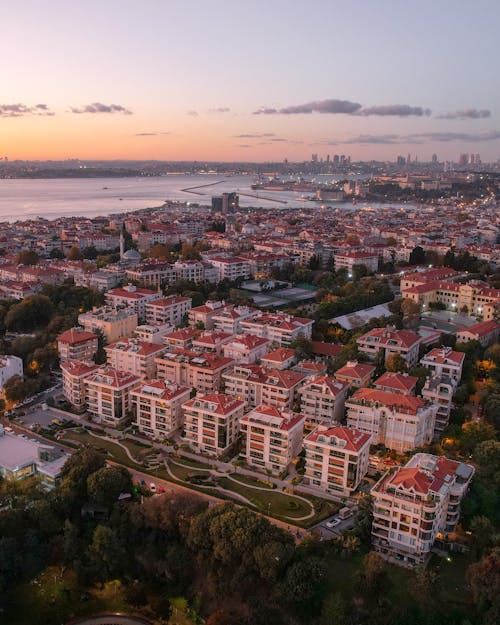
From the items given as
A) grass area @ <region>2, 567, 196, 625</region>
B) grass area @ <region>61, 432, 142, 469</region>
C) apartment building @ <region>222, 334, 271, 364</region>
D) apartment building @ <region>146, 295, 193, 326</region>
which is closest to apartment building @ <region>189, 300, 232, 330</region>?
apartment building @ <region>146, 295, 193, 326</region>

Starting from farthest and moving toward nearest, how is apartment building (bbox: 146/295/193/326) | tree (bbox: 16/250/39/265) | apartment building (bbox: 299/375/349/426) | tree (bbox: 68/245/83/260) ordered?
tree (bbox: 68/245/83/260) < tree (bbox: 16/250/39/265) < apartment building (bbox: 146/295/193/326) < apartment building (bbox: 299/375/349/426)

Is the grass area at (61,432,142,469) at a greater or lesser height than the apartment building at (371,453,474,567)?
lesser

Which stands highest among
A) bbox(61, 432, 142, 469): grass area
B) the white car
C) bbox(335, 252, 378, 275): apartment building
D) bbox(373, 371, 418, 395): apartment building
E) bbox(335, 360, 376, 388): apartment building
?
bbox(335, 252, 378, 275): apartment building

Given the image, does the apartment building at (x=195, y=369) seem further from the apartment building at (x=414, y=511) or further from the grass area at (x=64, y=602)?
the grass area at (x=64, y=602)

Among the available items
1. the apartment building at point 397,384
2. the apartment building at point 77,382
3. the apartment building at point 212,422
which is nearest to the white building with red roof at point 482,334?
the apartment building at point 397,384

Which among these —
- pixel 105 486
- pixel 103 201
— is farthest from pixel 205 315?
pixel 103 201

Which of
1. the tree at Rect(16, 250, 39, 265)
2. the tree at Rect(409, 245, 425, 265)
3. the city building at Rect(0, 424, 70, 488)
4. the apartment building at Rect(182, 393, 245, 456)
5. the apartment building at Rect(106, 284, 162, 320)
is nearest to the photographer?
the city building at Rect(0, 424, 70, 488)

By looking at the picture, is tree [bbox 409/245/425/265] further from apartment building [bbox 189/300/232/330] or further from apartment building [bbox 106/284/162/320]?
apartment building [bbox 106/284/162/320]
